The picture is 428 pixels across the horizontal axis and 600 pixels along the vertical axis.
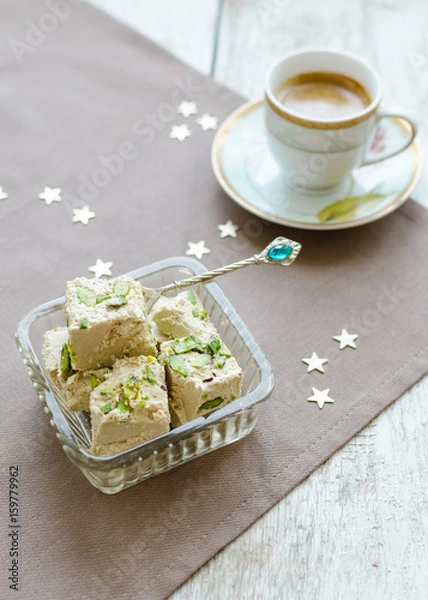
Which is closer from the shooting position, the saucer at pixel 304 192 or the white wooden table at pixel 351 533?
the white wooden table at pixel 351 533

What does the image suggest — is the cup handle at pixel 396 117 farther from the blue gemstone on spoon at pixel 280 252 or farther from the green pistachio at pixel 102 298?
the green pistachio at pixel 102 298

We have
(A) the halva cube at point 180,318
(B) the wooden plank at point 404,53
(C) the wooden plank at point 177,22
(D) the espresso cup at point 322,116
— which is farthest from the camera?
(C) the wooden plank at point 177,22

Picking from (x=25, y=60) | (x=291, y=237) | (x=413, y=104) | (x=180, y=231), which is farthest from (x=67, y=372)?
(x=413, y=104)

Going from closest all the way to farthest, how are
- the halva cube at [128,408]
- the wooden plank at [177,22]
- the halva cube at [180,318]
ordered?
1. the halva cube at [128,408]
2. the halva cube at [180,318]
3. the wooden plank at [177,22]

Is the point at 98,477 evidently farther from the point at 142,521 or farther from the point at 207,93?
the point at 207,93

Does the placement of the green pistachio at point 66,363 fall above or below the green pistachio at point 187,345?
below

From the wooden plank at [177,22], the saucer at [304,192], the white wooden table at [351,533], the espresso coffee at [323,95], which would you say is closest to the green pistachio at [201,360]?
the white wooden table at [351,533]

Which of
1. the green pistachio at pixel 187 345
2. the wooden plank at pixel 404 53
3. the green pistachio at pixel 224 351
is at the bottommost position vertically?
the green pistachio at pixel 224 351

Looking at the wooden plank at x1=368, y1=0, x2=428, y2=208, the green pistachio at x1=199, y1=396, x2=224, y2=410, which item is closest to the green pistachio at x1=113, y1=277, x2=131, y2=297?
the green pistachio at x1=199, y1=396, x2=224, y2=410
